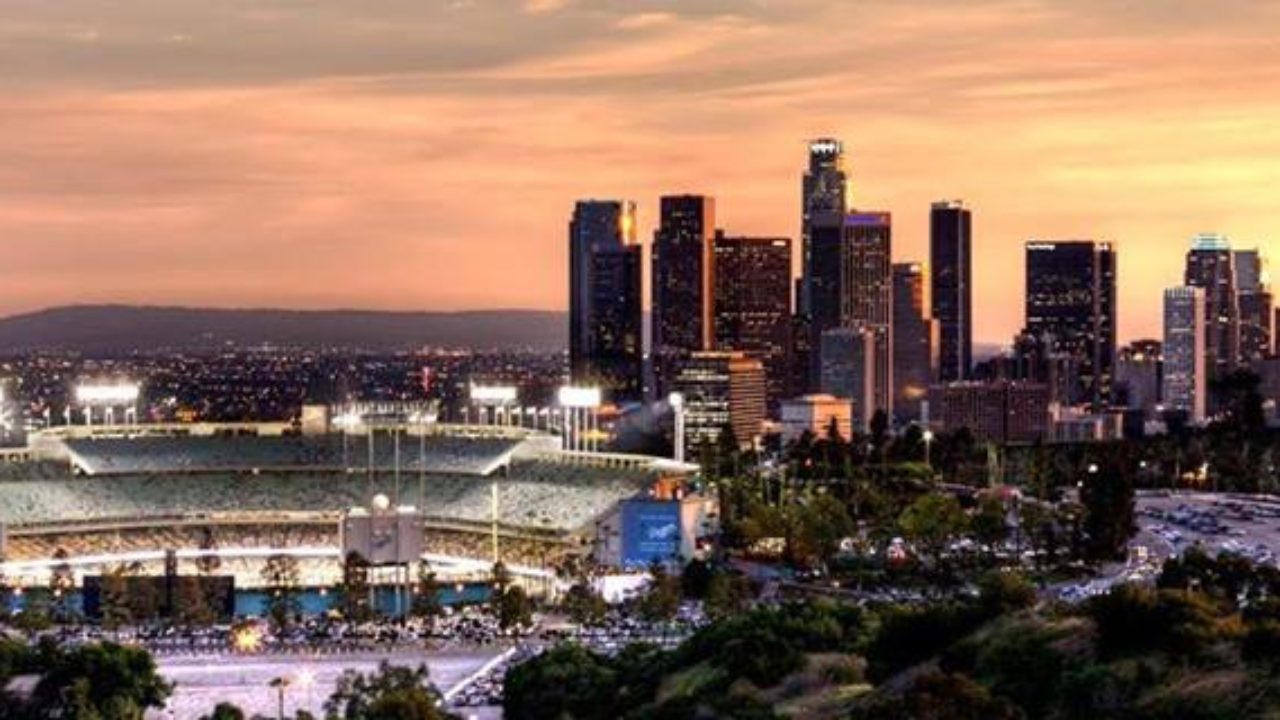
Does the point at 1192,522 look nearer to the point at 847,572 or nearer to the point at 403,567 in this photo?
the point at 847,572

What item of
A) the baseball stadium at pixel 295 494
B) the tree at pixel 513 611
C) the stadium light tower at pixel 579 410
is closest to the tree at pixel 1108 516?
the baseball stadium at pixel 295 494

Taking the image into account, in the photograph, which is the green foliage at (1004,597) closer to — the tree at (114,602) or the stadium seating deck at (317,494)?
the tree at (114,602)

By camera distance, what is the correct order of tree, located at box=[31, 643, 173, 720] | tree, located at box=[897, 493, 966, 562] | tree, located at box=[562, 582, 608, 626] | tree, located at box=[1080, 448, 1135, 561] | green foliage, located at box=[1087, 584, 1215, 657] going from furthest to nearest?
tree, located at box=[1080, 448, 1135, 561] < tree, located at box=[897, 493, 966, 562] < tree, located at box=[562, 582, 608, 626] < tree, located at box=[31, 643, 173, 720] < green foliage, located at box=[1087, 584, 1215, 657]

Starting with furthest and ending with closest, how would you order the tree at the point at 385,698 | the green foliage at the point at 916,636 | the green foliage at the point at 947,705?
the tree at the point at 385,698
the green foliage at the point at 916,636
the green foliage at the point at 947,705

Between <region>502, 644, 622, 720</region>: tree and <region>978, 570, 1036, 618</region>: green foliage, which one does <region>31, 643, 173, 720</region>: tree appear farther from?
<region>978, 570, 1036, 618</region>: green foliage

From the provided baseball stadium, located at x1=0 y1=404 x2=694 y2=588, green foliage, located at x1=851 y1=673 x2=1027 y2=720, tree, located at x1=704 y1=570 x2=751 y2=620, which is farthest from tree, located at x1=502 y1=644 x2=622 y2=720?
baseball stadium, located at x1=0 y1=404 x2=694 y2=588

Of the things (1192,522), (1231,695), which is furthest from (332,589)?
(1231,695)

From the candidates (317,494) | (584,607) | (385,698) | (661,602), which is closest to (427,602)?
(584,607)
